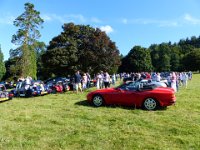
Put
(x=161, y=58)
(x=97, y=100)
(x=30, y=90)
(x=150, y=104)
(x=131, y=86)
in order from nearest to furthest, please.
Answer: (x=150, y=104) → (x=131, y=86) → (x=97, y=100) → (x=30, y=90) → (x=161, y=58)

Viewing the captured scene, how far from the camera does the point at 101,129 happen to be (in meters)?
10.1

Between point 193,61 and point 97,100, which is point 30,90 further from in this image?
point 193,61

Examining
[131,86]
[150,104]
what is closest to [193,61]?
[131,86]

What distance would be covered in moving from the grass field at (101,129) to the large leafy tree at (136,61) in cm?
8268

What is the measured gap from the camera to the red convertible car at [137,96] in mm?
13773

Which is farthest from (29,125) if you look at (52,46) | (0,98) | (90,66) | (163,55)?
(163,55)

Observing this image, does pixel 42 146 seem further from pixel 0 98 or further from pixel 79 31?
pixel 79 31

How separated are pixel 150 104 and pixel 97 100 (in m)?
→ 2.69

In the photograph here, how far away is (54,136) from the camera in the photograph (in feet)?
30.8

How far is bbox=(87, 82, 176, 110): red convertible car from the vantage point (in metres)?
13.8

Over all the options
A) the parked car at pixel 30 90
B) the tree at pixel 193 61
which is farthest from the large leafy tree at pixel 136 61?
the parked car at pixel 30 90

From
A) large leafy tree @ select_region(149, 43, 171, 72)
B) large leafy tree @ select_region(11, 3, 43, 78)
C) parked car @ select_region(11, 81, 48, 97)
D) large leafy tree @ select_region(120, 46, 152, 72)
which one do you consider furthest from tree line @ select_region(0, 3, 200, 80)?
large leafy tree @ select_region(149, 43, 171, 72)

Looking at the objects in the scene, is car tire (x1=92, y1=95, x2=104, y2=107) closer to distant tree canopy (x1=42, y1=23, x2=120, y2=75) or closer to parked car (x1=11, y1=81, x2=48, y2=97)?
parked car (x1=11, y1=81, x2=48, y2=97)

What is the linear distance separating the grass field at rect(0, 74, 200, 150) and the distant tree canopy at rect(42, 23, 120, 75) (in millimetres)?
28943
